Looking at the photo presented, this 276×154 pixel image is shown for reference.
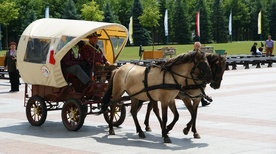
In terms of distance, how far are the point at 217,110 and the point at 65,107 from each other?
200 inches

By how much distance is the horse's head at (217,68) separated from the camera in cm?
1164

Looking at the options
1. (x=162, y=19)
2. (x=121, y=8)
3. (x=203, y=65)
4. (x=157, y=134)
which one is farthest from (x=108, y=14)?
(x=203, y=65)

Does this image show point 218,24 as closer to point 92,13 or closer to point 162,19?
point 162,19

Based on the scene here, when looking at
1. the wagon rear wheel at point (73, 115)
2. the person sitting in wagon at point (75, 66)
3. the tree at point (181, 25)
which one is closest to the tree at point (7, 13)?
the tree at point (181, 25)

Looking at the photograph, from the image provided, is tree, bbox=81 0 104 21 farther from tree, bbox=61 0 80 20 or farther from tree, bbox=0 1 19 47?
tree, bbox=0 1 19 47

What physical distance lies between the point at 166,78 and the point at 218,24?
9739 cm

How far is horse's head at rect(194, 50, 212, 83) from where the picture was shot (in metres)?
11.3

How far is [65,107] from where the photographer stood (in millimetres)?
12922

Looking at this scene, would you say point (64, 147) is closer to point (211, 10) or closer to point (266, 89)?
point (266, 89)

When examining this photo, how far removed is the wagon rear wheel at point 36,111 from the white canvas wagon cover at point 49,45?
411 mm

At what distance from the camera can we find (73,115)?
12812 millimetres

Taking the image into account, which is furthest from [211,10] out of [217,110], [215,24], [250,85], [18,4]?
[217,110]

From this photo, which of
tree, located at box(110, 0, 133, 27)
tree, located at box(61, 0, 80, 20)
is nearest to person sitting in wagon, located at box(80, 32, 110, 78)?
tree, located at box(61, 0, 80, 20)

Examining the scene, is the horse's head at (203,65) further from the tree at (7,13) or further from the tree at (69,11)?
the tree at (69,11)
